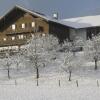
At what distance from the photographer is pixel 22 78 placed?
181 feet

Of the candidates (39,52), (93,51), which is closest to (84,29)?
(93,51)

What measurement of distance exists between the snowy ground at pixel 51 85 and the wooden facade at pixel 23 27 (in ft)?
51.2

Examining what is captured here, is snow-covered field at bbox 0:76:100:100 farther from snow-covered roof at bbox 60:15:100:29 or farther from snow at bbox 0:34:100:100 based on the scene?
snow-covered roof at bbox 60:15:100:29

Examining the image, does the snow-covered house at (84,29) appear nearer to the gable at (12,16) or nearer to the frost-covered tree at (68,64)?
the gable at (12,16)

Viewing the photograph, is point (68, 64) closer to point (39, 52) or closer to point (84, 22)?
point (39, 52)

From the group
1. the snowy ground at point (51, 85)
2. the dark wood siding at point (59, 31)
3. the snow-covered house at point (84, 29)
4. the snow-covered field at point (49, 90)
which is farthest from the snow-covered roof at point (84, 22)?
the snow-covered field at point (49, 90)

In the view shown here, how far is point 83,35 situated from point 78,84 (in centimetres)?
3428

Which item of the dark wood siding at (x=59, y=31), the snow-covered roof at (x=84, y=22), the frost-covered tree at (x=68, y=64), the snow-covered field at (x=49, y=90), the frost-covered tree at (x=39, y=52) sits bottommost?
the snow-covered field at (x=49, y=90)

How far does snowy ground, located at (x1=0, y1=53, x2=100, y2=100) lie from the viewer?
138 ft

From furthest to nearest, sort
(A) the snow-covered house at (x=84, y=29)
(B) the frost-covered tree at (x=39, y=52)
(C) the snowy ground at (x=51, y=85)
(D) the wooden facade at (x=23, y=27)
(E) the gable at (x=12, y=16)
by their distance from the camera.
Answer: (A) the snow-covered house at (x=84, y=29) < (E) the gable at (x=12, y=16) < (D) the wooden facade at (x=23, y=27) < (B) the frost-covered tree at (x=39, y=52) < (C) the snowy ground at (x=51, y=85)

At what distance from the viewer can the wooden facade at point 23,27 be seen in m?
77.8

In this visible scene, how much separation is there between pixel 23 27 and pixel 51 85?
32.0 metres

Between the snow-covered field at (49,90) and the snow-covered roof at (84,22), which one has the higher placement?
the snow-covered roof at (84,22)

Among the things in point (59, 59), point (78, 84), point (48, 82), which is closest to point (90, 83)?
point (78, 84)
